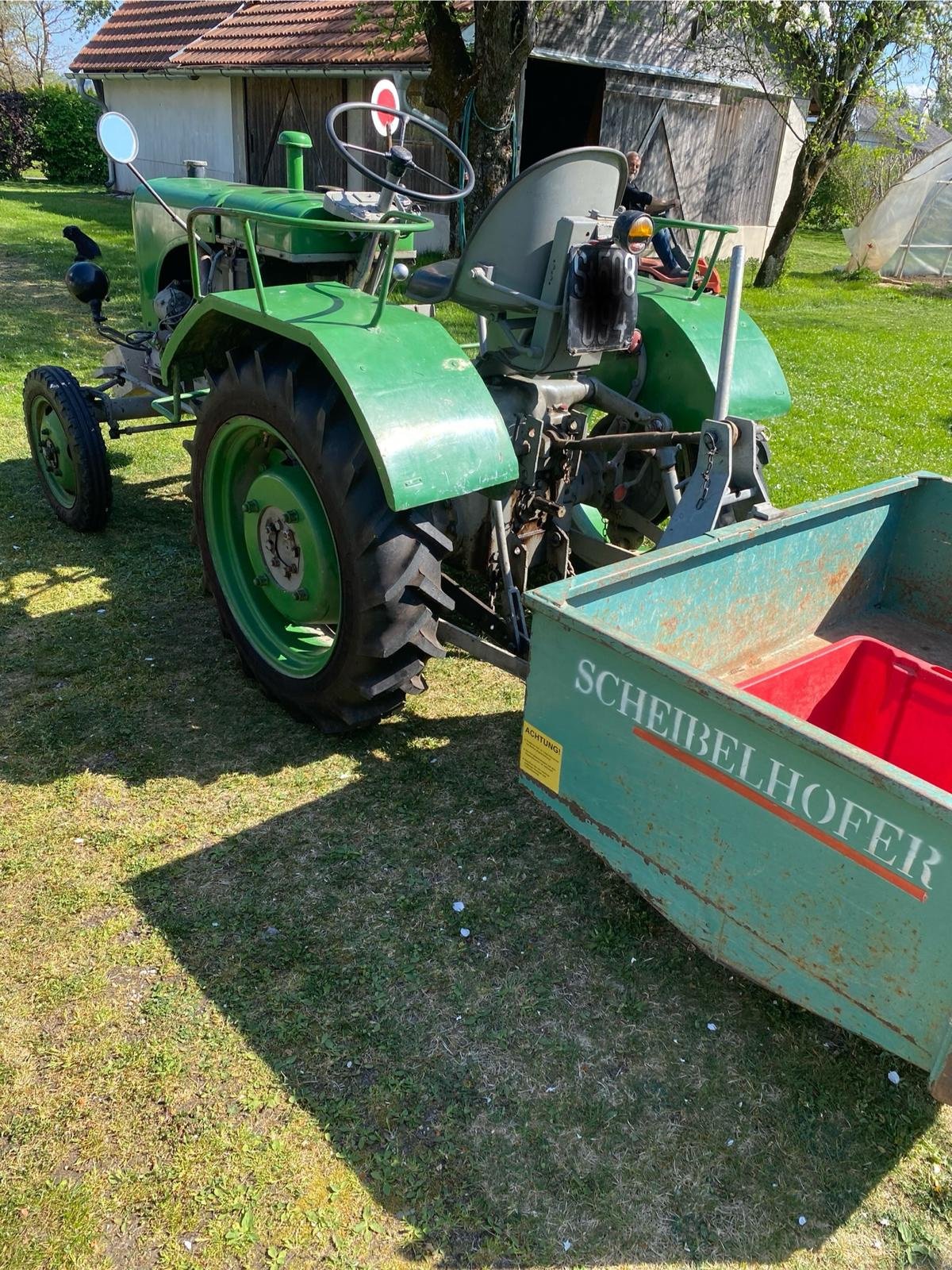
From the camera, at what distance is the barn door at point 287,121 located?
13.8 meters

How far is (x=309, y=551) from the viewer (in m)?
3.13

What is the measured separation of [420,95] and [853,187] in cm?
1268

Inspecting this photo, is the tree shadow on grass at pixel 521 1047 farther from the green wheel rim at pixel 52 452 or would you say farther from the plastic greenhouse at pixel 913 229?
the plastic greenhouse at pixel 913 229

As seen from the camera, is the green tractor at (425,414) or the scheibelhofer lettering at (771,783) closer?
the scheibelhofer lettering at (771,783)

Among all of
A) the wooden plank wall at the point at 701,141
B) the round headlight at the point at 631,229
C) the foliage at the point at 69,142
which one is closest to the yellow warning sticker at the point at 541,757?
the round headlight at the point at 631,229

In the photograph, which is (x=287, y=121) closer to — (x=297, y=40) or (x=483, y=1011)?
(x=297, y=40)

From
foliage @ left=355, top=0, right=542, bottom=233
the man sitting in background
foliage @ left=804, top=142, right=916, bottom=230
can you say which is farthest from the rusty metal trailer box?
foliage @ left=804, top=142, right=916, bottom=230

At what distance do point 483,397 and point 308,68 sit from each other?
12.6m

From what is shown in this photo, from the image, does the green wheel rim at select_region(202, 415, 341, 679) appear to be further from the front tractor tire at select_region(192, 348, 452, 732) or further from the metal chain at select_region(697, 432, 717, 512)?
the metal chain at select_region(697, 432, 717, 512)

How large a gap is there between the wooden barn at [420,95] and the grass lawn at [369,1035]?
10189mm

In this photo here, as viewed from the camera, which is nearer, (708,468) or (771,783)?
(771,783)

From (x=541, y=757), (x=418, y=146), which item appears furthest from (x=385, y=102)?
(x=418, y=146)

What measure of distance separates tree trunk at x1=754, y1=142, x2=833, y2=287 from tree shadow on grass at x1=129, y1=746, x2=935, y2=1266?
12.8 metres

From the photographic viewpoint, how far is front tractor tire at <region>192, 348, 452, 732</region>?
9.30 feet
